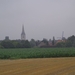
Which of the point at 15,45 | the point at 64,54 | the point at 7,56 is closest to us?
the point at 7,56

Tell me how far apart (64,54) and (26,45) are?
231 feet

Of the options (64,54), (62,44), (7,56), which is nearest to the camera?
(7,56)

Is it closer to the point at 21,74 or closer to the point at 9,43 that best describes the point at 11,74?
the point at 21,74

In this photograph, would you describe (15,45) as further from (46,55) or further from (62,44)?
(46,55)

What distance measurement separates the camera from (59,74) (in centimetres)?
1284

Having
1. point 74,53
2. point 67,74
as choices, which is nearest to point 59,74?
point 67,74

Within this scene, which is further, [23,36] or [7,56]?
[23,36]

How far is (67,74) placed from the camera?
12883 mm

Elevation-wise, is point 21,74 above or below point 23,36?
below

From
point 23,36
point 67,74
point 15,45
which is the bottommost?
point 67,74

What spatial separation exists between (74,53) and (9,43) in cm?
6959

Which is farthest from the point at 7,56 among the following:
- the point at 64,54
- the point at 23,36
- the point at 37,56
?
the point at 23,36

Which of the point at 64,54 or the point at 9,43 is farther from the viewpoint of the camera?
the point at 9,43

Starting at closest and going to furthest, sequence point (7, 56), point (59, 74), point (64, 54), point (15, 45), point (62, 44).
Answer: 1. point (59, 74)
2. point (7, 56)
3. point (64, 54)
4. point (15, 45)
5. point (62, 44)
